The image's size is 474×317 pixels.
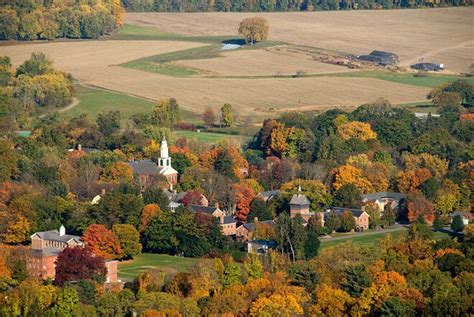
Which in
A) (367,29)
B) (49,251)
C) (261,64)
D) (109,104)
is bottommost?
(367,29)

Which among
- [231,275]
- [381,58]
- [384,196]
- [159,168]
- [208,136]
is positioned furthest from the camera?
[381,58]

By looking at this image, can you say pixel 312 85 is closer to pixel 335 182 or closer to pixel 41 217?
pixel 335 182

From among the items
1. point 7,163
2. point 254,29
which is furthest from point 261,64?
point 7,163

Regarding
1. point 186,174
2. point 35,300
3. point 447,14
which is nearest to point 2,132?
point 186,174

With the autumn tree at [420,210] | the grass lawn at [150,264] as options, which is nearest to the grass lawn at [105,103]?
the autumn tree at [420,210]

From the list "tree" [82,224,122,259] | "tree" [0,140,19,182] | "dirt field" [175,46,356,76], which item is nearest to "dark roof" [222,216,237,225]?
"tree" [82,224,122,259]

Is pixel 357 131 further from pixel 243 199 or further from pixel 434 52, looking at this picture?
pixel 434 52
